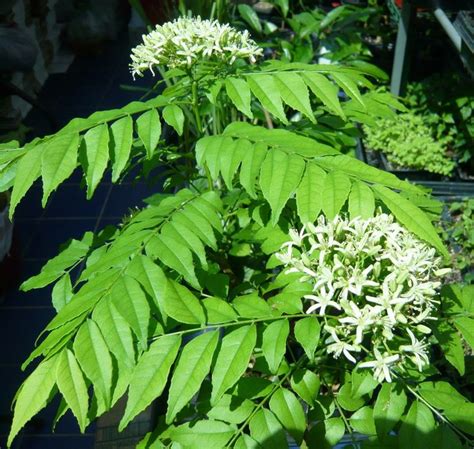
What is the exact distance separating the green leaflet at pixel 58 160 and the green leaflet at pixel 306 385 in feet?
2.39

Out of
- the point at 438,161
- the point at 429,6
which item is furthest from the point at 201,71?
the point at 438,161

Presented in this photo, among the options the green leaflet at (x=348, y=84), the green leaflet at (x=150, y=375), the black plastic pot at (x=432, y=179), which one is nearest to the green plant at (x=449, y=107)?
the black plastic pot at (x=432, y=179)

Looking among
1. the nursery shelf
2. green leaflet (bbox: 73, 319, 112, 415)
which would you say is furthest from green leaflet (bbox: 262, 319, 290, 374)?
the nursery shelf

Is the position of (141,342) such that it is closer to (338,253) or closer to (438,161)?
(338,253)

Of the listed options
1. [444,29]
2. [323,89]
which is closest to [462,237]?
[444,29]

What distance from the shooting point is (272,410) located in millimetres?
1488

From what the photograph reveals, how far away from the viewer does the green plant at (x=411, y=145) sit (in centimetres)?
440

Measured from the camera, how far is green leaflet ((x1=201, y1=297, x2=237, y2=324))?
1436 mm

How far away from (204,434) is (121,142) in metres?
0.74

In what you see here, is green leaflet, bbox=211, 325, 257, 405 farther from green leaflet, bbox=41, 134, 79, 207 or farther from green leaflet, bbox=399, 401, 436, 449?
green leaflet, bbox=41, 134, 79, 207

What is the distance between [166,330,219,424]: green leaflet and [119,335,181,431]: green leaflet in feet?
0.08

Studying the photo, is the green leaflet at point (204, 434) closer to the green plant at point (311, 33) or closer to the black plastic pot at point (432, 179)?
the green plant at point (311, 33)

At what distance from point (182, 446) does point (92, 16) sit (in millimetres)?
6637

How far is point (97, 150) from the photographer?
5.21 feet
